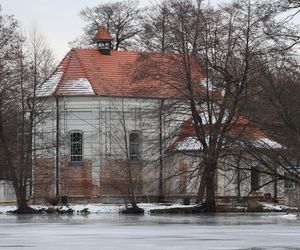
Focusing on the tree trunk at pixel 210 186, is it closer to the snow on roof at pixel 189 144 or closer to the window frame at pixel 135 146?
the snow on roof at pixel 189 144

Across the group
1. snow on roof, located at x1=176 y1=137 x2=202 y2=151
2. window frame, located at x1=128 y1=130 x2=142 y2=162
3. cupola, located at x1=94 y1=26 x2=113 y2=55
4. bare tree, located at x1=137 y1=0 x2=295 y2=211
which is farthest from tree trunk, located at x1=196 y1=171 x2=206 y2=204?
cupola, located at x1=94 y1=26 x2=113 y2=55

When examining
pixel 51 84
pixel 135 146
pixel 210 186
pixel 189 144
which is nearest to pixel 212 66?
pixel 189 144

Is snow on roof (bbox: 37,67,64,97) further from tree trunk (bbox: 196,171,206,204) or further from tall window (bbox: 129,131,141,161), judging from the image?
tree trunk (bbox: 196,171,206,204)

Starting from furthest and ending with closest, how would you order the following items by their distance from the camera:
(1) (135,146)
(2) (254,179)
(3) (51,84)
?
(3) (51,84) → (1) (135,146) → (2) (254,179)

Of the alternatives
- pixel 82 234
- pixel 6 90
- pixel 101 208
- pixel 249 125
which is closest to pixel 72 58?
pixel 6 90

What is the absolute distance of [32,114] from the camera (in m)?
61.5

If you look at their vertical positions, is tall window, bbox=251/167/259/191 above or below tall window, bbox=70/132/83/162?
below

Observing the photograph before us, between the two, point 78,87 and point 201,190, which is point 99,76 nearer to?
point 78,87

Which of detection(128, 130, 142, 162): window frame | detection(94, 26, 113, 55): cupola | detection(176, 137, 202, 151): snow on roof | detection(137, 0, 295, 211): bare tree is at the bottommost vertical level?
detection(176, 137, 202, 151): snow on roof

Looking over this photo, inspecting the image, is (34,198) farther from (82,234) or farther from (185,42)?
(82,234)

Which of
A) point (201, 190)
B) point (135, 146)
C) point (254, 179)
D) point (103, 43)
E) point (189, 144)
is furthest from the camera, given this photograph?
point (103, 43)

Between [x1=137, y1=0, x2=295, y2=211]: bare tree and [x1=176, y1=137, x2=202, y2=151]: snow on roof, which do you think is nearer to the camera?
[x1=137, y1=0, x2=295, y2=211]: bare tree

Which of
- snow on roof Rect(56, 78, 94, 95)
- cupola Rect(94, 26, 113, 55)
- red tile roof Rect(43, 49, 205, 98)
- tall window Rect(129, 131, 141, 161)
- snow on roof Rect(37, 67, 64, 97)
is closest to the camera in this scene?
red tile roof Rect(43, 49, 205, 98)

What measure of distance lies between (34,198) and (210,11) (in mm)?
21639
